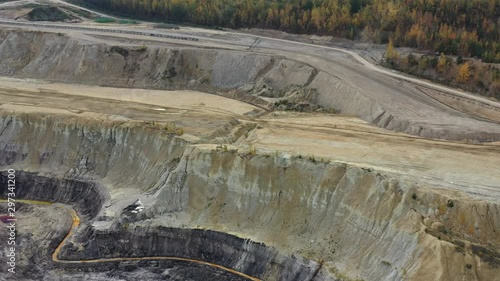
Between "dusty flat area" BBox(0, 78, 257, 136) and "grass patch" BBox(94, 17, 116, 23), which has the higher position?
"grass patch" BBox(94, 17, 116, 23)

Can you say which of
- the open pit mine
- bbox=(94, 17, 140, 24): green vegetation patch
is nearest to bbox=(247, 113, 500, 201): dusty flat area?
the open pit mine

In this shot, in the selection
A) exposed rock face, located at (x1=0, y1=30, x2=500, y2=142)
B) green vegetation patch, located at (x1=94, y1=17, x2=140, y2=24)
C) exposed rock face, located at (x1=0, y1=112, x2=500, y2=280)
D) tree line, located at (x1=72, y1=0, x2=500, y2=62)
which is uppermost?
tree line, located at (x1=72, y1=0, x2=500, y2=62)

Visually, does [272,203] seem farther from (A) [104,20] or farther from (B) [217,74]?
(A) [104,20]

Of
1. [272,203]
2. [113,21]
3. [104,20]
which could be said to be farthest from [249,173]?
[104,20]

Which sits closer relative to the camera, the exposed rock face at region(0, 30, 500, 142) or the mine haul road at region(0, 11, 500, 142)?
the mine haul road at region(0, 11, 500, 142)

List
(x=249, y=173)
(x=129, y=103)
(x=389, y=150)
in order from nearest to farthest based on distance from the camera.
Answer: (x=249, y=173), (x=389, y=150), (x=129, y=103)

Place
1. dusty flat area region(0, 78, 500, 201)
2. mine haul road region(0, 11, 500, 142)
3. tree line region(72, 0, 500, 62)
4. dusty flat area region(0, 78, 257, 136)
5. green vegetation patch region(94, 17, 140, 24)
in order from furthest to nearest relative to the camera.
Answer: green vegetation patch region(94, 17, 140, 24), tree line region(72, 0, 500, 62), dusty flat area region(0, 78, 257, 136), mine haul road region(0, 11, 500, 142), dusty flat area region(0, 78, 500, 201)

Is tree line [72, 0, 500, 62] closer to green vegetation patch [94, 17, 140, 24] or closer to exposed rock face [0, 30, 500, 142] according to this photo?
green vegetation patch [94, 17, 140, 24]

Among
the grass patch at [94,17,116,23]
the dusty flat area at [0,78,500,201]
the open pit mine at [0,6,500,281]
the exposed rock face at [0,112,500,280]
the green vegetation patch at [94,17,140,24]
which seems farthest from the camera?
the grass patch at [94,17,116,23]
